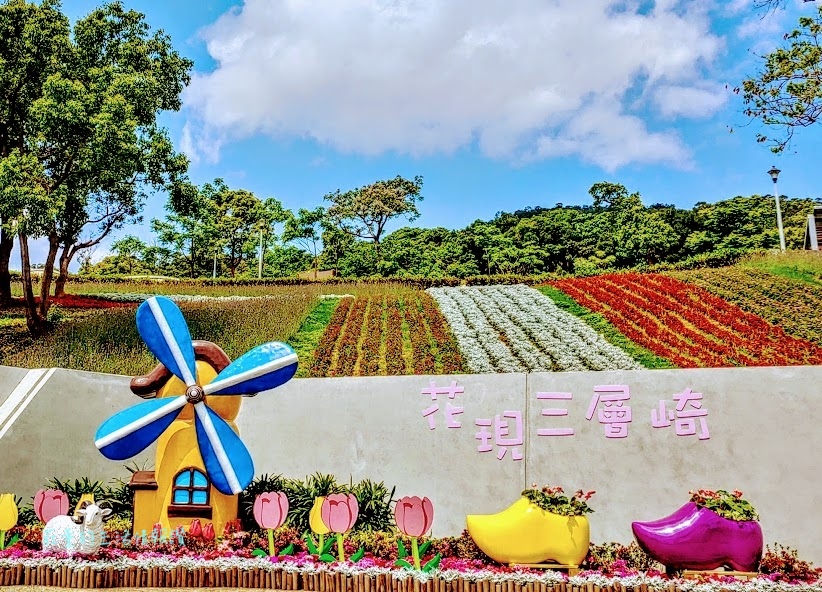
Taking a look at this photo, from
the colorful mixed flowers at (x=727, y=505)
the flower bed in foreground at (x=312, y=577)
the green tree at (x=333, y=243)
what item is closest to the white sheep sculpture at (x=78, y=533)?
the flower bed in foreground at (x=312, y=577)

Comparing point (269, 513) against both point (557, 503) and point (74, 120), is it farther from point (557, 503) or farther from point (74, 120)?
point (74, 120)

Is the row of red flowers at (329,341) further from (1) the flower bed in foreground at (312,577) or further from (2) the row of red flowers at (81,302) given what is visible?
(1) the flower bed in foreground at (312,577)

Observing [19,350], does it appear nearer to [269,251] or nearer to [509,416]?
[509,416]

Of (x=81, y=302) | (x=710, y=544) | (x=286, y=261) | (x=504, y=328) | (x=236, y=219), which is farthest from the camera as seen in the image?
(x=236, y=219)

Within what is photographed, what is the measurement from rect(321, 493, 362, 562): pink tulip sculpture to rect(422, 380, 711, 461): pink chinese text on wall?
2.28m

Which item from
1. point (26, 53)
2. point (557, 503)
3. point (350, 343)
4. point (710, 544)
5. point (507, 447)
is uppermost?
point (26, 53)

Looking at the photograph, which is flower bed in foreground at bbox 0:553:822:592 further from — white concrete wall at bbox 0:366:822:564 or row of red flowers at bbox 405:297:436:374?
row of red flowers at bbox 405:297:436:374

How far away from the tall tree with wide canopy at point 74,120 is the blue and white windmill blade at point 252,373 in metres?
6.66

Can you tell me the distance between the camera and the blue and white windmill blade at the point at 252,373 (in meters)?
5.84

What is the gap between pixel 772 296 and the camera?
994 centimetres

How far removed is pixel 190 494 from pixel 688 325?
6.83 metres

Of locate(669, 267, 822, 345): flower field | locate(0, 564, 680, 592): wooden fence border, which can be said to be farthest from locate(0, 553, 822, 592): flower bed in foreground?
locate(669, 267, 822, 345): flower field

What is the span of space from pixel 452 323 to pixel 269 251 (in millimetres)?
10364

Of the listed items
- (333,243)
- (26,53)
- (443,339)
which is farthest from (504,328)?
(26,53)
